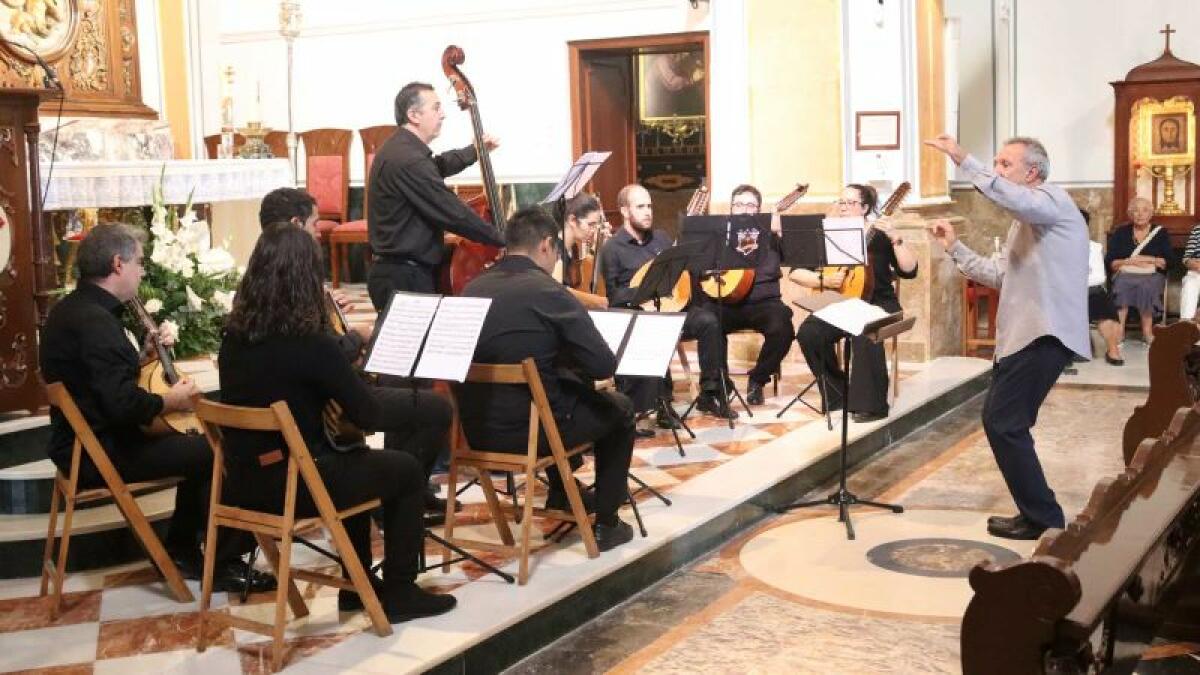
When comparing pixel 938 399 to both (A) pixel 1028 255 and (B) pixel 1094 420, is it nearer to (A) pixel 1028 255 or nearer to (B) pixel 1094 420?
(B) pixel 1094 420

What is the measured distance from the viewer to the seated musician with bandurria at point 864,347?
23.2ft

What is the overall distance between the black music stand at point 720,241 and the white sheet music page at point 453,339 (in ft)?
9.02

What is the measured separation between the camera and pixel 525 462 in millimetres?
4469

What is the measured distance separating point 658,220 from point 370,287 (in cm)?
821

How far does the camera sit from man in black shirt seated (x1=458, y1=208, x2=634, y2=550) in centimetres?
456

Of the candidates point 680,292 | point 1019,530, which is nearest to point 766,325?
point 680,292

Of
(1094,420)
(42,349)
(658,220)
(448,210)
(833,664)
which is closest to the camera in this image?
(833,664)

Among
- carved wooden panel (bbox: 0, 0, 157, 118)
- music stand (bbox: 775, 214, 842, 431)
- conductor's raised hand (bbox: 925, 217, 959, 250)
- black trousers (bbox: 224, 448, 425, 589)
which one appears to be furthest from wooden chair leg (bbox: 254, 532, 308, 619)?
carved wooden panel (bbox: 0, 0, 157, 118)

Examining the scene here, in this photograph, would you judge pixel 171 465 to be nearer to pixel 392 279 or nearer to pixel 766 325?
pixel 392 279

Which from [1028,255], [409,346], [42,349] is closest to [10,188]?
[42,349]

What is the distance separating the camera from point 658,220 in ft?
45.0

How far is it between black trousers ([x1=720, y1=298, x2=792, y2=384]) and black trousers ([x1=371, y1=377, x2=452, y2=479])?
2.96m

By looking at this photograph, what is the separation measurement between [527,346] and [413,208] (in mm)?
1289

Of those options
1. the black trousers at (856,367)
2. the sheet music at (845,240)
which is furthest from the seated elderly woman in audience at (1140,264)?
the sheet music at (845,240)
